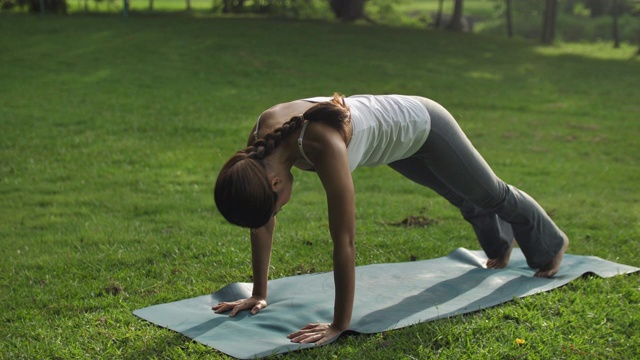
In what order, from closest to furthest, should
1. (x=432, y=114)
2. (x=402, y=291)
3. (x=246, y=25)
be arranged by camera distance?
(x=432, y=114), (x=402, y=291), (x=246, y=25)

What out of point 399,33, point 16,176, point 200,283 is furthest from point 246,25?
point 200,283

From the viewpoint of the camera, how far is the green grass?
412 centimetres

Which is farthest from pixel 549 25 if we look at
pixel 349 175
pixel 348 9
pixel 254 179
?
pixel 254 179

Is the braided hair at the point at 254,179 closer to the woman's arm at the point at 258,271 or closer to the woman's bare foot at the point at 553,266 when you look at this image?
the woman's arm at the point at 258,271

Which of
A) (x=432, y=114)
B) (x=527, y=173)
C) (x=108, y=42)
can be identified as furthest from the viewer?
(x=108, y=42)

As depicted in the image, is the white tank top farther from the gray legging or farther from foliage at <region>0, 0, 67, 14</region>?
foliage at <region>0, 0, 67, 14</region>

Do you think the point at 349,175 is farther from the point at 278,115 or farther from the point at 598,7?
the point at 598,7

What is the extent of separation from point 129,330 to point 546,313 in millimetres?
2343

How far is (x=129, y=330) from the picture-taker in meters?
4.07

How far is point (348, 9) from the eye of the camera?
24.3 m

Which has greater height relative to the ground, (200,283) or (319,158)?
(319,158)

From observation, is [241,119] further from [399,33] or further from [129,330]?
[399,33]

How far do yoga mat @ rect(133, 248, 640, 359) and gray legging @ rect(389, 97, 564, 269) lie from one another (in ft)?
0.74

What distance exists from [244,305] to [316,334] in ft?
2.21
